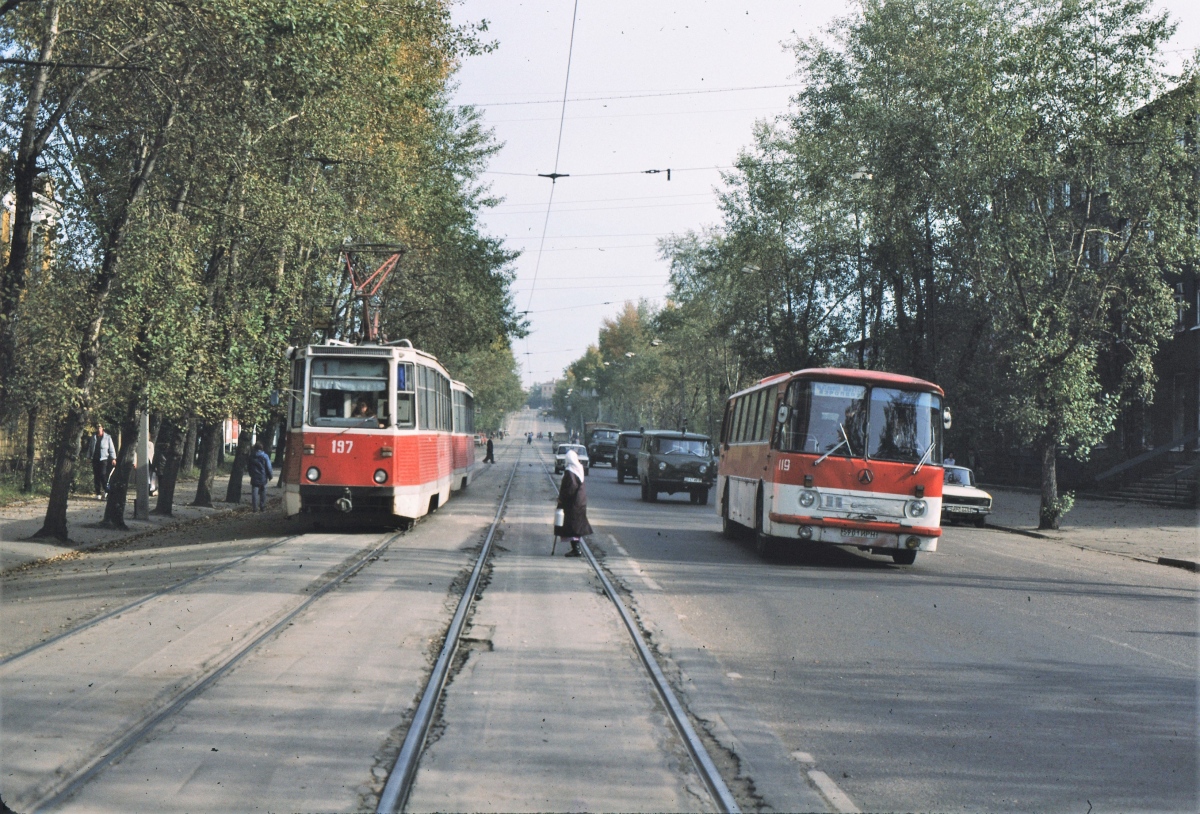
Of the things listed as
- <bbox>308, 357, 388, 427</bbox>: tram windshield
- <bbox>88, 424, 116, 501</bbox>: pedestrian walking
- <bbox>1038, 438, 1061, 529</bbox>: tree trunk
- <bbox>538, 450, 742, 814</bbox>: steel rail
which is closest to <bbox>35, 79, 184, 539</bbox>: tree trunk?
<bbox>308, 357, 388, 427</bbox>: tram windshield

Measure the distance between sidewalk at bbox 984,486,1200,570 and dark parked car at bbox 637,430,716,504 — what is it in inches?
297

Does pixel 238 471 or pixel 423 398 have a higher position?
pixel 423 398

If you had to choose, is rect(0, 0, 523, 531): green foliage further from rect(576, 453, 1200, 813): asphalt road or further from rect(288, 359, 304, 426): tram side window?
rect(576, 453, 1200, 813): asphalt road

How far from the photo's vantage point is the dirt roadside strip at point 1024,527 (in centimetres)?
1825

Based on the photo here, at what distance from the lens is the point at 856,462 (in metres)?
15.7

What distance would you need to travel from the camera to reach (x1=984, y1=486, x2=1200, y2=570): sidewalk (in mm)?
21172

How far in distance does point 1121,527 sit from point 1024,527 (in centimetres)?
215

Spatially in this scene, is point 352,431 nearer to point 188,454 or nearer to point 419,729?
point 419,729

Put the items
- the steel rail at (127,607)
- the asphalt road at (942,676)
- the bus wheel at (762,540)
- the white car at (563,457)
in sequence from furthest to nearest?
1. the white car at (563,457)
2. the bus wheel at (762,540)
3. the steel rail at (127,607)
4. the asphalt road at (942,676)

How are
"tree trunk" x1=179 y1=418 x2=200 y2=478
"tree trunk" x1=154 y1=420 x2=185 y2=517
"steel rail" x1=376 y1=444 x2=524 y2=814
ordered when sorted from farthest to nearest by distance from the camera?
"tree trunk" x1=179 y1=418 x2=200 y2=478 → "tree trunk" x1=154 y1=420 x2=185 y2=517 → "steel rail" x1=376 y1=444 x2=524 y2=814

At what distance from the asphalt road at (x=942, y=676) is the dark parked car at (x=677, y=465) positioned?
15.2 meters

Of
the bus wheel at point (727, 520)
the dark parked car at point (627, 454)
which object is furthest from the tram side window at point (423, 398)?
the dark parked car at point (627, 454)

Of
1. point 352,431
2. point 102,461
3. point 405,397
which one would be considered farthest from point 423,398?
point 102,461

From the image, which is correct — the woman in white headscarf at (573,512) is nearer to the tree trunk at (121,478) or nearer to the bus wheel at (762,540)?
the bus wheel at (762,540)
